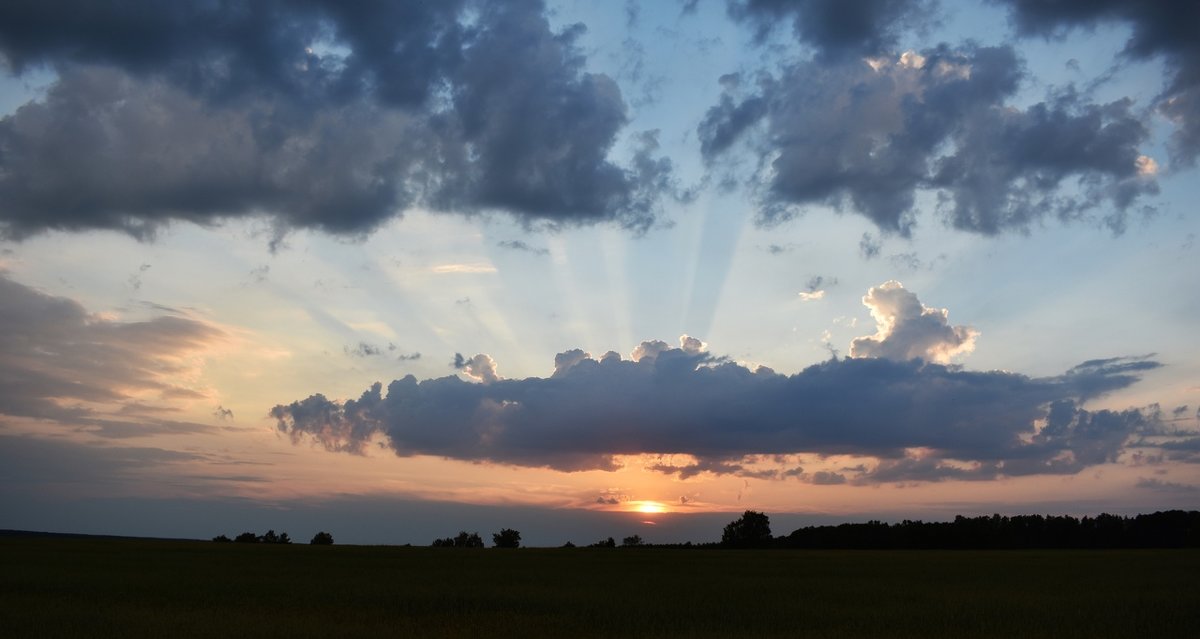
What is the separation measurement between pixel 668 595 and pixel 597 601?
4371 mm

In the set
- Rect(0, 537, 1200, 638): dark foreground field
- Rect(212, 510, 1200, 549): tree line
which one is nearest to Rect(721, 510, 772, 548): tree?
Rect(212, 510, 1200, 549): tree line

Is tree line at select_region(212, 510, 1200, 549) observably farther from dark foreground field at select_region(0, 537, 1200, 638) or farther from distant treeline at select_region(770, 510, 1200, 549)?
dark foreground field at select_region(0, 537, 1200, 638)

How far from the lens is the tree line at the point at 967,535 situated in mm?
131875

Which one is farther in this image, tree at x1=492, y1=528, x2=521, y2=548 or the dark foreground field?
tree at x1=492, y1=528, x2=521, y2=548

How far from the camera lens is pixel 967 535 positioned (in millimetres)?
131000

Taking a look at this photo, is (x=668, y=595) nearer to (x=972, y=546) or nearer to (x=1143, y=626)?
(x=1143, y=626)

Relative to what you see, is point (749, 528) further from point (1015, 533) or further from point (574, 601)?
point (574, 601)

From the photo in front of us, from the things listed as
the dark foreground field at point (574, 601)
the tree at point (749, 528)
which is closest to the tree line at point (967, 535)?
the tree at point (749, 528)

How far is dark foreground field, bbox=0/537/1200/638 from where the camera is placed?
27641 mm

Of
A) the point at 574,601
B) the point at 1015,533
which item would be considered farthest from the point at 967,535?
the point at 574,601

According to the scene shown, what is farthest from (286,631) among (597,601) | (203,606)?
(597,601)

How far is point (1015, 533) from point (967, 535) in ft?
50.4

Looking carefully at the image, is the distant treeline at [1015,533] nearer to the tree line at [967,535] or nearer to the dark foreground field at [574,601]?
the tree line at [967,535]

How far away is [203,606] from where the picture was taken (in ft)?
109
